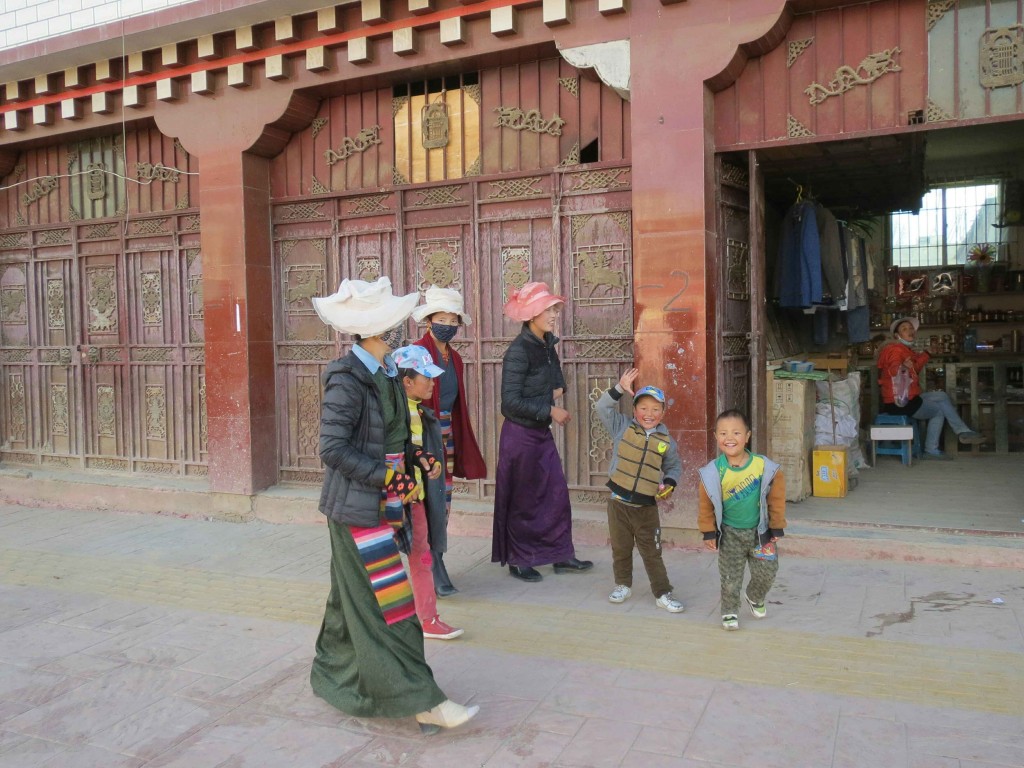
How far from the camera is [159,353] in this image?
8750 mm

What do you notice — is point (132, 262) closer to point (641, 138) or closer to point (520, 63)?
point (520, 63)

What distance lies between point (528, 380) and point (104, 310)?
5.67m

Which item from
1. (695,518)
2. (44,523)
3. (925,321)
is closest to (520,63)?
(695,518)

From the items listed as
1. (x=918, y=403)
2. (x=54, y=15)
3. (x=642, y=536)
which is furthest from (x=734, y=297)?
(x=54, y=15)

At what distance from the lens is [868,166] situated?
313 inches

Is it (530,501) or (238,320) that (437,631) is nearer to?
(530,501)

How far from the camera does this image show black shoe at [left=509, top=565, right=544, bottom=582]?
18.7 ft

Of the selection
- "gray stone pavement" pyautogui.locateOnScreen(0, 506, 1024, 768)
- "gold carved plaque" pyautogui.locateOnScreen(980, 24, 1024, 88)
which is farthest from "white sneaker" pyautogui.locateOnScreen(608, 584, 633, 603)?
"gold carved plaque" pyautogui.locateOnScreen(980, 24, 1024, 88)

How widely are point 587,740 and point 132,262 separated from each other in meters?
7.38

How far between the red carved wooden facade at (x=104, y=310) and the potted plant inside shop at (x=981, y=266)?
11.8 metres

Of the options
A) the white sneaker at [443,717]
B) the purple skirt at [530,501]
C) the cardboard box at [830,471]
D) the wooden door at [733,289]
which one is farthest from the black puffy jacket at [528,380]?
the cardboard box at [830,471]

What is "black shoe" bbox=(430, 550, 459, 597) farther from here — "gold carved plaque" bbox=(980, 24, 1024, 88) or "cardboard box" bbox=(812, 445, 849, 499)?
"gold carved plaque" bbox=(980, 24, 1024, 88)

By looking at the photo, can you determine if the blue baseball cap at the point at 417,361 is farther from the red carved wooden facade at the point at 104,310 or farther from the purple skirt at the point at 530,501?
the red carved wooden facade at the point at 104,310

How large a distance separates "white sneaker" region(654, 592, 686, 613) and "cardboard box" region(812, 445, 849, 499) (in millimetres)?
2973
